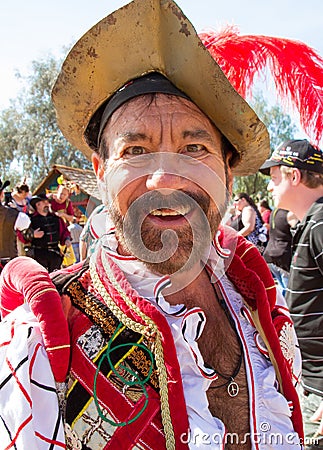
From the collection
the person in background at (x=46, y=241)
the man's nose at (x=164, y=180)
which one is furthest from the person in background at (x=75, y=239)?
the man's nose at (x=164, y=180)

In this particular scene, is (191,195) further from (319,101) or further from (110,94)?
(319,101)

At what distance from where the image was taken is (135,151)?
4.42ft

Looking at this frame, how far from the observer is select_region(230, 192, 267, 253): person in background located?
6.74 metres

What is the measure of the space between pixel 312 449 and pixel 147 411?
6.41ft

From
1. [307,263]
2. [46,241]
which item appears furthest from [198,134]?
[46,241]

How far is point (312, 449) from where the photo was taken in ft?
9.07

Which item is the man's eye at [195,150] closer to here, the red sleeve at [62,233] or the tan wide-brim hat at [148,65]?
the tan wide-brim hat at [148,65]

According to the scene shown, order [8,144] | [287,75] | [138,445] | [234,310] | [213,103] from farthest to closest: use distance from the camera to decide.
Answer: [8,144]
[287,75]
[234,310]
[213,103]
[138,445]

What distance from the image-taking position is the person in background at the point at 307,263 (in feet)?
9.68

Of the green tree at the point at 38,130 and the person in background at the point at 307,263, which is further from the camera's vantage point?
the green tree at the point at 38,130

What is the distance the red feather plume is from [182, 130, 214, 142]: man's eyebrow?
1.38 ft

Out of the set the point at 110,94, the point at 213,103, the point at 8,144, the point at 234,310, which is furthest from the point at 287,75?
the point at 8,144

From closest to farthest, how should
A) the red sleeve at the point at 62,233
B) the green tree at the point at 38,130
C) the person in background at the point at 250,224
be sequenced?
1. the person in background at the point at 250,224
2. the red sleeve at the point at 62,233
3. the green tree at the point at 38,130

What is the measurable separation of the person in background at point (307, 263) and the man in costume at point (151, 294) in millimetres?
1475
